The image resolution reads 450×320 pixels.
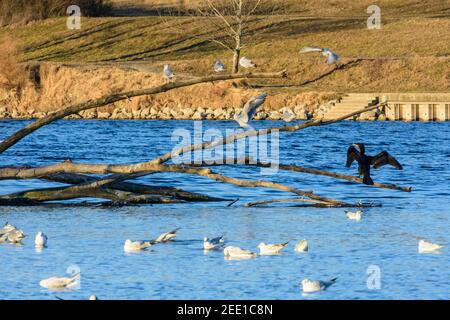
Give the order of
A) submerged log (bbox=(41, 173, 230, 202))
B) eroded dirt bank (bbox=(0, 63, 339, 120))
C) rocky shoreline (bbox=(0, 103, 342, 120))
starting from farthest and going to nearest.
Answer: eroded dirt bank (bbox=(0, 63, 339, 120)) < rocky shoreline (bbox=(0, 103, 342, 120)) < submerged log (bbox=(41, 173, 230, 202))

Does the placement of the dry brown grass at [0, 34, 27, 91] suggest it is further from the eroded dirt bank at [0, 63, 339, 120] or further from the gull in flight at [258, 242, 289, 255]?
the gull in flight at [258, 242, 289, 255]

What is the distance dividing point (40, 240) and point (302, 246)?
3185mm

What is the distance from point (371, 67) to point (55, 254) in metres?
47.7

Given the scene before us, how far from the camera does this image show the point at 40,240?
52.7 feet

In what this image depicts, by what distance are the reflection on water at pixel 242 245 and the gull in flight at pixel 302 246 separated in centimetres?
12

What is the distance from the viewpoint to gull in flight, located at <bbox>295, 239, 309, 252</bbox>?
52.0ft

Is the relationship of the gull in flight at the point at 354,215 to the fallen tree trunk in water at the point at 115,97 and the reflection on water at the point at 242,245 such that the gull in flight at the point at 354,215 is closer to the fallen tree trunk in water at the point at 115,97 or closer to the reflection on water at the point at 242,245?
the reflection on water at the point at 242,245

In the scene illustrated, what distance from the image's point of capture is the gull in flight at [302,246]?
52.0 feet

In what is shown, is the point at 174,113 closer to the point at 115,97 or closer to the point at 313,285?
the point at 115,97

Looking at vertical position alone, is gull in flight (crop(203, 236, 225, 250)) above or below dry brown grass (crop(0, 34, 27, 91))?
below

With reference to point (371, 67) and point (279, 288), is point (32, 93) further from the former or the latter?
point (279, 288)

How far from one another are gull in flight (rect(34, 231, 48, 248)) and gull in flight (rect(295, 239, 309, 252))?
308 centimetres

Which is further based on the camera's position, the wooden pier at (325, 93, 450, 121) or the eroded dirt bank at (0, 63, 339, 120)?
the eroded dirt bank at (0, 63, 339, 120)

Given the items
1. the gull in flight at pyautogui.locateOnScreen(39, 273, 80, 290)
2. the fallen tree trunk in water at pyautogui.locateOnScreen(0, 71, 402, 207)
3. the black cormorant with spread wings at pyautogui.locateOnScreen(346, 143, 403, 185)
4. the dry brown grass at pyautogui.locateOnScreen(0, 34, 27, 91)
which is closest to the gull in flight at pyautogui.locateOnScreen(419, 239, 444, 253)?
the fallen tree trunk in water at pyautogui.locateOnScreen(0, 71, 402, 207)
